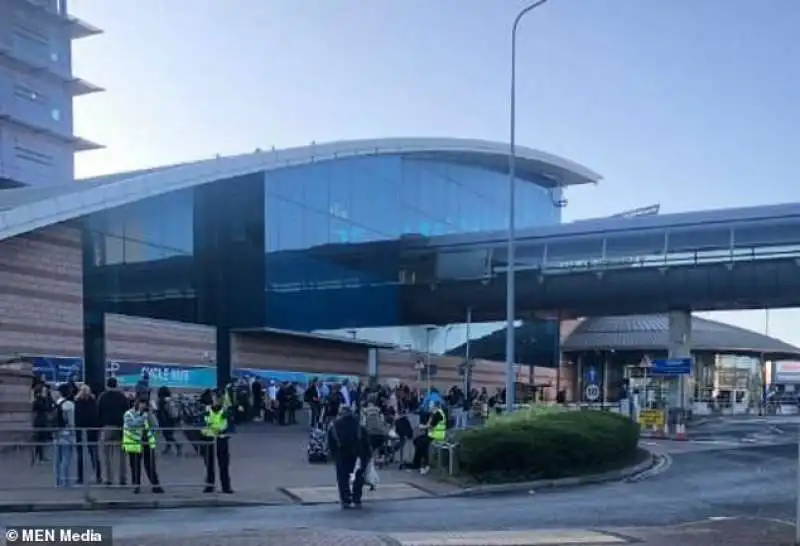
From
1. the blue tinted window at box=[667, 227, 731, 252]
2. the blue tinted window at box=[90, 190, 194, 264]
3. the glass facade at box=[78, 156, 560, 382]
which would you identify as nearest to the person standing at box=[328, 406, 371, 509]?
the glass facade at box=[78, 156, 560, 382]

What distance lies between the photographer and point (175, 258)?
106ft

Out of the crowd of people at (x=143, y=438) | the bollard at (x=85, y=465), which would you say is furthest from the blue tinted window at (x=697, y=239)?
the bollard at (x=85, y=465)

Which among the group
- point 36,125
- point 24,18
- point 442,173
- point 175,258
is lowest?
point 175,258

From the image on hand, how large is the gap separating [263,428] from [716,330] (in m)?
53.1

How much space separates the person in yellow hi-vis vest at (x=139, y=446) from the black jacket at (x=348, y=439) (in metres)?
2.94

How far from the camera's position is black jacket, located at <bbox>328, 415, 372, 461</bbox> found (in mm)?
14430

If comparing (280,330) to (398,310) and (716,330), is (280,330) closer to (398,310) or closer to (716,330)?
(398,310)

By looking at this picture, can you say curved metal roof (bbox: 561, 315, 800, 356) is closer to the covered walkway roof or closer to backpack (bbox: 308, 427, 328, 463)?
the covered walkway roof

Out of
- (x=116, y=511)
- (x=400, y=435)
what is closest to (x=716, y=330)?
(x=400, y=435)

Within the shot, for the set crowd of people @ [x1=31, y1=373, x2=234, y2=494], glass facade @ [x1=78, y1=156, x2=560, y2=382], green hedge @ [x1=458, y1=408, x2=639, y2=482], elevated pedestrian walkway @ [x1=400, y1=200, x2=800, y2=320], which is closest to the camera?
crowd of people @ [x1=31, y1=373, x2=234, y2=494]

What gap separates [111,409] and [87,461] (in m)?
1.74

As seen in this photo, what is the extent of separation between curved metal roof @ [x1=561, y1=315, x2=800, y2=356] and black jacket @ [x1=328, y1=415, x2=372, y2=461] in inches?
2212

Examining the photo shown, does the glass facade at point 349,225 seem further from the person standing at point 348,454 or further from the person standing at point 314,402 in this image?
the person standing at point 348,454

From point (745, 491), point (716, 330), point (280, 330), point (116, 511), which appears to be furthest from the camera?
point (716, 330)
